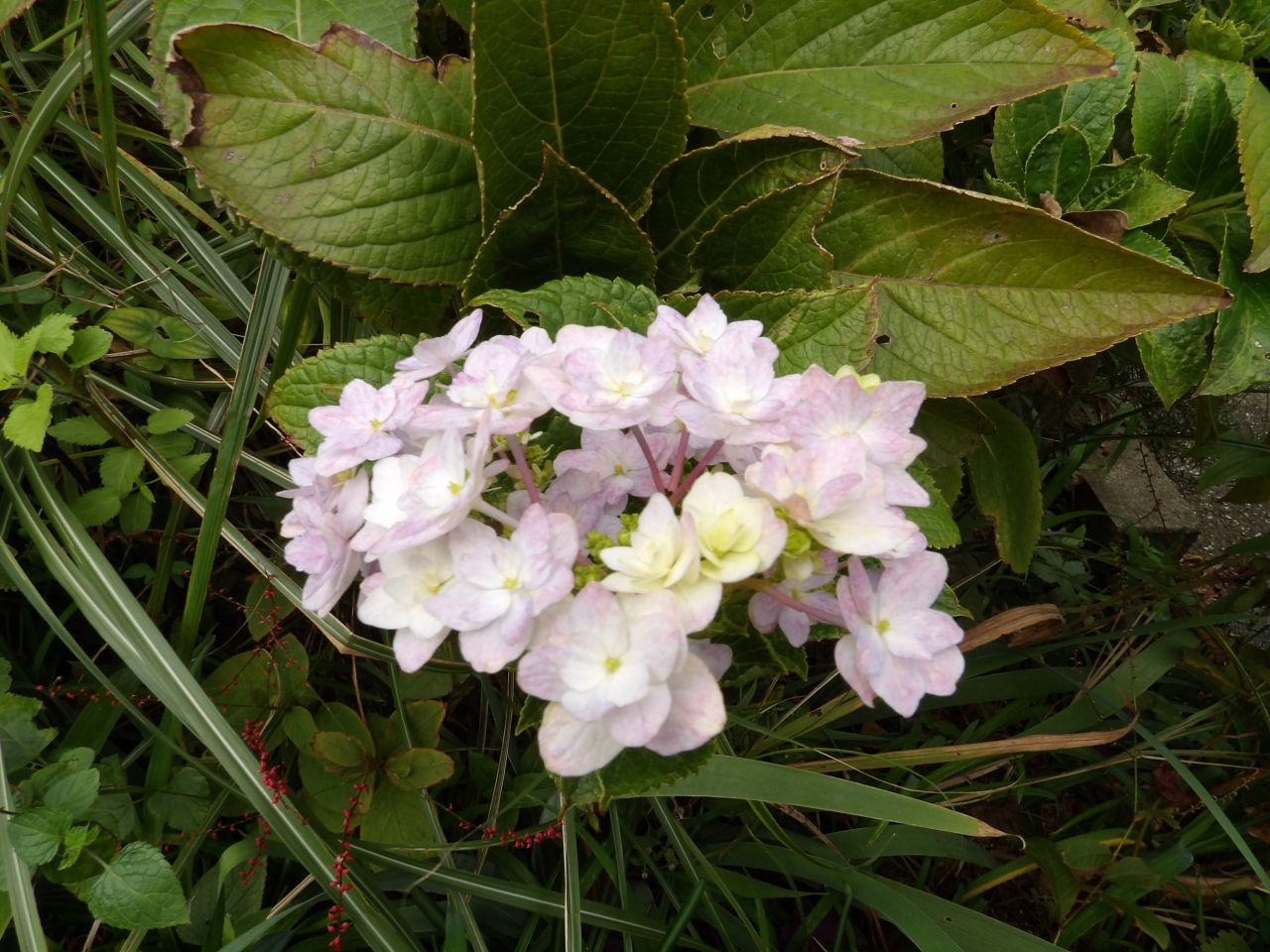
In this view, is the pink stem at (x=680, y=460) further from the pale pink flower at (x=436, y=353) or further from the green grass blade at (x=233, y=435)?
the green grass blade at (x=233, y=435)

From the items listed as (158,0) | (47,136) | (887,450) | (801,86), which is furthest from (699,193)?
(47,136)

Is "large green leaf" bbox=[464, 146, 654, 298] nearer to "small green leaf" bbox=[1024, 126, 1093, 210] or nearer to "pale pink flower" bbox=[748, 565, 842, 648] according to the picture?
"pale pink flower" bbox=[748, 565, 842, 648]

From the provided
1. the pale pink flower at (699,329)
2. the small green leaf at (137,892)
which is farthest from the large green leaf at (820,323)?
the small green leaf at (137,892)

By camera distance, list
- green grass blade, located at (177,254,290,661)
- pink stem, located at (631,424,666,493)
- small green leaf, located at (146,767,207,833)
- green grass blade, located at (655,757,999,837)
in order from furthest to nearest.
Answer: small green leaf, located at (146,767,207,833), green grass blade, located at (177,254,290,661), green grass blade, located at (655,757,999,837), pink stem, located at (631,424,666,493)

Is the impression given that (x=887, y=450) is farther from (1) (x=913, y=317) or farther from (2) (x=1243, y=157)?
(2) (x=1243, y=157)

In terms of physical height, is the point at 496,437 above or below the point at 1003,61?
below

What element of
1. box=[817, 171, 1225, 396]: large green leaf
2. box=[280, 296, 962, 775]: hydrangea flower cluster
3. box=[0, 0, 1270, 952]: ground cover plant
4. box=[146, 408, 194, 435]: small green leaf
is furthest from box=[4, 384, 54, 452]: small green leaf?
box=[817, 171, 1225, 396]: large green leaf
